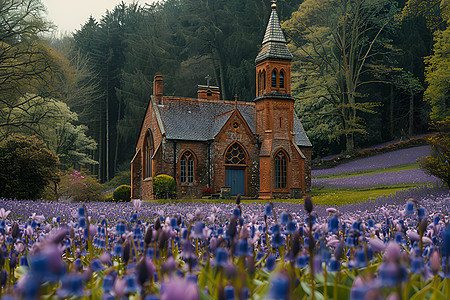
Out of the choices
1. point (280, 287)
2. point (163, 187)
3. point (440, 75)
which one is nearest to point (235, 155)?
point (163, 187)

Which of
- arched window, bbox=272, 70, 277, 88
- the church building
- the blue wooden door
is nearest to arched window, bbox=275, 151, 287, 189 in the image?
the church building

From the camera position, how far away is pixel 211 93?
34.9 meters

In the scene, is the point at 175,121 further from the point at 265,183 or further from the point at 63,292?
the point at 63,292

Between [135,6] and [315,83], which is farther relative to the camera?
[135,6]

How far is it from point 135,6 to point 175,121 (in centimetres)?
3902

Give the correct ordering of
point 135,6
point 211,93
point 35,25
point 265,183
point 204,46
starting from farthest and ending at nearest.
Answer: point 135,6, point 204,46, point 211,93, point 265,183, point 35,25

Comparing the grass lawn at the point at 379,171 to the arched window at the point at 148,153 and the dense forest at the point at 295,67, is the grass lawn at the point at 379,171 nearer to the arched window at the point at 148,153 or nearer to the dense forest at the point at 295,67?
the dense forest at the point at 295,67

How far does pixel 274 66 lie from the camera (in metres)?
30.2

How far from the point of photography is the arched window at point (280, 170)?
30.0 metres

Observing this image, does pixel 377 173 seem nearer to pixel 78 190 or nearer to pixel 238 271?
pixel 78 190

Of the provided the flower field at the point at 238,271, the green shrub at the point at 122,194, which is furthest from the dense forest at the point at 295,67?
the flower field at the point at 238,271

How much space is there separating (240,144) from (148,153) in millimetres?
7267

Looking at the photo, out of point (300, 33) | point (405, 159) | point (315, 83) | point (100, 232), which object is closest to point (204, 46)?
point (300, 33)

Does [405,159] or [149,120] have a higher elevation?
[149,120]
